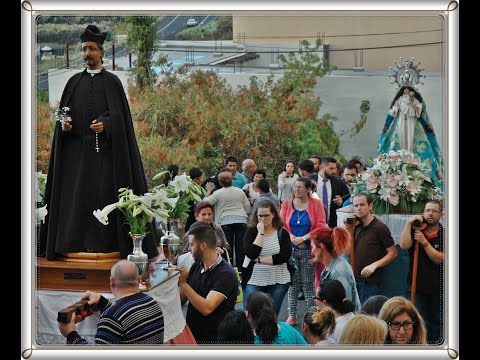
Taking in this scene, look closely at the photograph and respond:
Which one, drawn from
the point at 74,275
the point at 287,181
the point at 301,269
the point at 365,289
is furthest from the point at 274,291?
the point at 74,275

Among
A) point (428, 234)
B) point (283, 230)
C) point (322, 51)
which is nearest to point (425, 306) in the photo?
point (428, 234)

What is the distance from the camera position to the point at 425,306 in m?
7.62

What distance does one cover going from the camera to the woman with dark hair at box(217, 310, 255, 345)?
24.3ft

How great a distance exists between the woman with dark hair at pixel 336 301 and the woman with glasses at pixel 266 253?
22 centimetres

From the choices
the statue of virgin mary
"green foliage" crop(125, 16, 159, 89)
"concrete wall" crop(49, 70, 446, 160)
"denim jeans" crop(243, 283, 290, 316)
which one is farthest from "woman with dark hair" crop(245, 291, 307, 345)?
"green foliage" crop(125, 16, 159, 89)

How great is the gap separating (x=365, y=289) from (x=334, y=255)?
269 mm

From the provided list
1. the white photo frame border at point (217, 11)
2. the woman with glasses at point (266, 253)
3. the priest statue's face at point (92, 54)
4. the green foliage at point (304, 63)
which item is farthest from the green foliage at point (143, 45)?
the woman with glasses at point (266, 253)

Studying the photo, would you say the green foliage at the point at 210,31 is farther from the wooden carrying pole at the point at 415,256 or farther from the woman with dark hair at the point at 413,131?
the wooden carrying pole at the point at 415,256

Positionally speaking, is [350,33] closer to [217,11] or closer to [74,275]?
[217,11]

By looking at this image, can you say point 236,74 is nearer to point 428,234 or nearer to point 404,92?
point 404,92

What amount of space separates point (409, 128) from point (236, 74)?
107 cm

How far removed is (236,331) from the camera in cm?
744

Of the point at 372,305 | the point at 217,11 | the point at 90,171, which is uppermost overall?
the point at 217,11

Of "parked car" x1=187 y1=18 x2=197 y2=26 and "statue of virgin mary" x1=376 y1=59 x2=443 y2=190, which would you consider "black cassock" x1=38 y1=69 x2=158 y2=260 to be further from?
"statue of virgin mary" x1=376 y1=59 x2=443 y2=190
